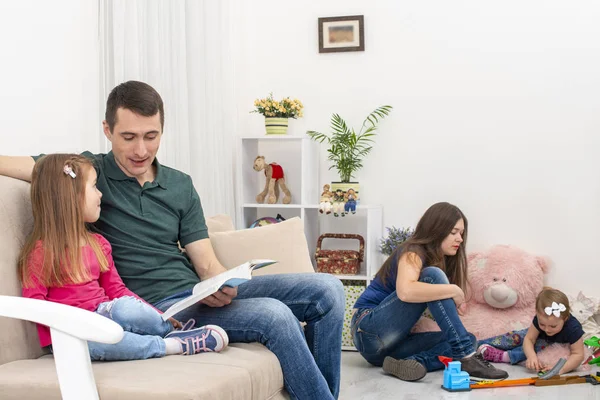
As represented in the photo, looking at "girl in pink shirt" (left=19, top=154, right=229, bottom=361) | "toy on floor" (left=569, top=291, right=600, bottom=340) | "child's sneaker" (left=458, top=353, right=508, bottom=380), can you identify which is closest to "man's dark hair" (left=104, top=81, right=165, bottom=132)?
"girl in pink shirt" (left=19, top=154, right=229, bottom=361)

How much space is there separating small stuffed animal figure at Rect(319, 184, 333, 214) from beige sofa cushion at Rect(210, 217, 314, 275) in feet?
4.34

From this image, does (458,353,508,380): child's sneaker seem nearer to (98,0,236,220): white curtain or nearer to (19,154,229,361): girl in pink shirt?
(98,0,236,220): white curtain

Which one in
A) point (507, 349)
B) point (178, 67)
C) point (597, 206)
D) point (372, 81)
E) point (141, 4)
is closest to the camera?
point (141, 4)

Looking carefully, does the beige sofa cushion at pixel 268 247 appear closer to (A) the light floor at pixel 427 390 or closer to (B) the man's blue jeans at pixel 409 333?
(A) the light floor at pixel 427 390

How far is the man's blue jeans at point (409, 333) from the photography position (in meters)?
3.30

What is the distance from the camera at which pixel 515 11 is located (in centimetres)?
406

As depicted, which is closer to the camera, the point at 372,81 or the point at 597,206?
the point at 597,206

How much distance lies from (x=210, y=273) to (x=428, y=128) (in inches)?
85.4

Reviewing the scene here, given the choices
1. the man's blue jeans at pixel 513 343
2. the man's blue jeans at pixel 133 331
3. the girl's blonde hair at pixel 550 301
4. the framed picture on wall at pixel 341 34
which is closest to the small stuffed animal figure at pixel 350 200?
the framed picture on wall at pixel 341 34

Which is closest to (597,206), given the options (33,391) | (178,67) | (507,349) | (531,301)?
(531,301)

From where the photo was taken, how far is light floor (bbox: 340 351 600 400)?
9.80 feet

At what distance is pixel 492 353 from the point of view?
3.69m

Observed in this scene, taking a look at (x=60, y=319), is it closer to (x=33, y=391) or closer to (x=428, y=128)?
(x=33, y=391)

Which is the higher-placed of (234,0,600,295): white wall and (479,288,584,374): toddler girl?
(234,0,600,295): white wall
